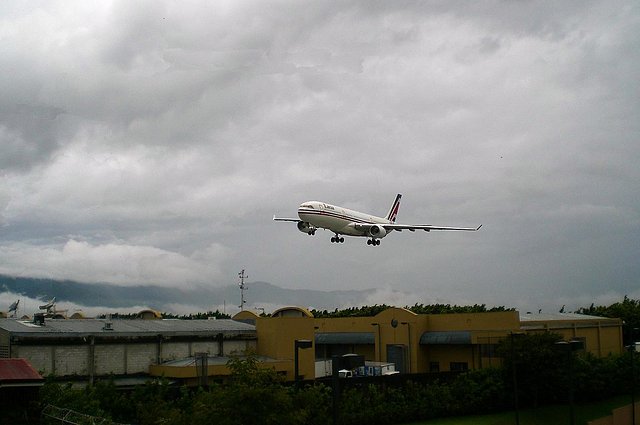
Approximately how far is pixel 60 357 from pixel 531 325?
33228 millimetres

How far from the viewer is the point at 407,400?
38406 millimetres

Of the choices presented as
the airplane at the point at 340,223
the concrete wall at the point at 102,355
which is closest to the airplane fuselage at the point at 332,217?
the airplane at the point at 340,223

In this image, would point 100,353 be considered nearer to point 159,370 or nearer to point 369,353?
point 159,370

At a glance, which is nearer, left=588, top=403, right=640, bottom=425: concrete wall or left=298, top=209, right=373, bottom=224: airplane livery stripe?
left=588, top=403, right=640, bottom=425: concrete wall

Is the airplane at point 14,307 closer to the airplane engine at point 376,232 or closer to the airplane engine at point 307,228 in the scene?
the airplane engine at point 307,228

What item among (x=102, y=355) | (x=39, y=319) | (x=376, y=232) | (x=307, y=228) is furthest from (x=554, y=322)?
(x=39, y=319)

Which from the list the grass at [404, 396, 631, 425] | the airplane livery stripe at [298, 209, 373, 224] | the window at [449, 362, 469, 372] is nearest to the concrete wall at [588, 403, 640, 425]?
the grass at [404, 396, 631, 425]

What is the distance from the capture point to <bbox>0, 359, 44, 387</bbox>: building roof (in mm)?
24609

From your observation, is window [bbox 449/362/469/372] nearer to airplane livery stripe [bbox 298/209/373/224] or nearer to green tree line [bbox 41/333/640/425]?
green tree line [bbox 41/333/640/425]

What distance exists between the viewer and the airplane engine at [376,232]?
65.7 m

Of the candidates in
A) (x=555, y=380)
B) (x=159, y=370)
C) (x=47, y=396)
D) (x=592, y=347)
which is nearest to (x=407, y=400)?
(x=555, y=380)

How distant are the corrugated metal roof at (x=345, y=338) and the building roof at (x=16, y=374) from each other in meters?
35.2

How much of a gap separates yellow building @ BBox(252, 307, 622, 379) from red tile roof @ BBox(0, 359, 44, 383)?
18668 mm

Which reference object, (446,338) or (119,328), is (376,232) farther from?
(119,328)
